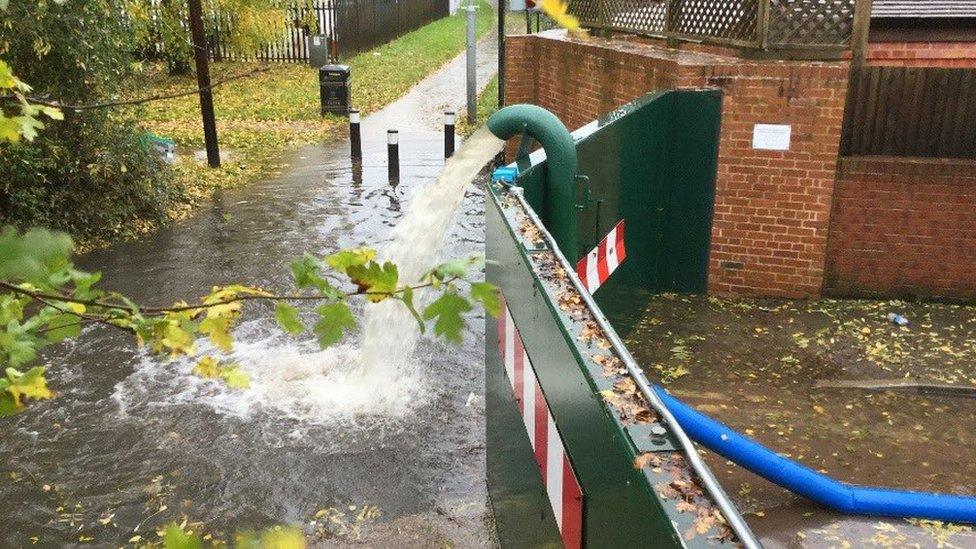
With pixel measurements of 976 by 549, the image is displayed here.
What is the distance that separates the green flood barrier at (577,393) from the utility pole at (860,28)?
230 cm

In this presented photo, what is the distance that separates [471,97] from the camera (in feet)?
57.9

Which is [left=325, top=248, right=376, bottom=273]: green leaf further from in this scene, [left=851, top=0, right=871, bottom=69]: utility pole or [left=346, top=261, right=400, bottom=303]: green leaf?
[left=851, top=0, right=871, bottom=69]: utility pole

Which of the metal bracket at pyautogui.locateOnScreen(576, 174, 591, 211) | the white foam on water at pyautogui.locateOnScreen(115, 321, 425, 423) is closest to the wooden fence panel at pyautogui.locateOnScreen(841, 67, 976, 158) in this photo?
the metal bracket at pyautogui.locateOnScreen(576, 174, 591, 211)

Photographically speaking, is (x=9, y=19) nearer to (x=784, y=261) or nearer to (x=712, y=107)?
(x=712, y=107)

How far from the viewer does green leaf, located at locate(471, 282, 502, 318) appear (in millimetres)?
1979

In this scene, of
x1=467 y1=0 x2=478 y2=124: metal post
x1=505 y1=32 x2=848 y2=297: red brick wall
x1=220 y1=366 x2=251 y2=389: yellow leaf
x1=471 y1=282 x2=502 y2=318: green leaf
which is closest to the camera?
x1=471 y1=282 x2=502 y2=318: green leaf

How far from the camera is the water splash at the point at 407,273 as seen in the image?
7062mm

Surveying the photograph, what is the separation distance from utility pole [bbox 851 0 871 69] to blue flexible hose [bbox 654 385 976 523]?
14.9ft

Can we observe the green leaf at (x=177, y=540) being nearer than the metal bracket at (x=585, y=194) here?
Yes

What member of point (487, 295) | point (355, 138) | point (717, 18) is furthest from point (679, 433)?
point (355, 138)

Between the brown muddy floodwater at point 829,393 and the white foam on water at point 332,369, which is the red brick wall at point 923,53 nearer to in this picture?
the brown muddy floodwater at point 829,393

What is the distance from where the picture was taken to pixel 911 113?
26.6 ft

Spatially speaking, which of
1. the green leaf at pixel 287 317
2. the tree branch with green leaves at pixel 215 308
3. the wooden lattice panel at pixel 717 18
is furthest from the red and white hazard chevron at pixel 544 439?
the wooden lattice panel at pixel 717 18

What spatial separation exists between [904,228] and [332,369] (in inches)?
207
